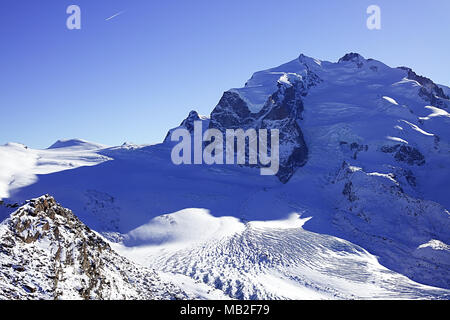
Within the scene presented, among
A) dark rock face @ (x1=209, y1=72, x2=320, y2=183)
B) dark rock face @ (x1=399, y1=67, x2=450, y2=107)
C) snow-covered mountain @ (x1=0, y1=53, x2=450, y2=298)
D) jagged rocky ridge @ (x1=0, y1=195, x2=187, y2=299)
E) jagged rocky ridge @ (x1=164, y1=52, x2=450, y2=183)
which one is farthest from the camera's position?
dark rock face @ (x1=399, y1=67, x2=450, y2=107)

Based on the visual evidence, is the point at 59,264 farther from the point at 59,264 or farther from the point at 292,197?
the point at 292,197

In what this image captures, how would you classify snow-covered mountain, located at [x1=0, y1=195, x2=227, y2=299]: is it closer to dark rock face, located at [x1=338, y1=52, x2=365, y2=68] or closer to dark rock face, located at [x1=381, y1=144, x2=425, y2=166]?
dark rock face, located at [x1=381, y1=144, x2=425, y2=166]

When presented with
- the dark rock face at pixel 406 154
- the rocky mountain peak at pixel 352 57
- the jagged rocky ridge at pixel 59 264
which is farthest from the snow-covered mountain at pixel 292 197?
the rocky mountain peak at pixel 352 57

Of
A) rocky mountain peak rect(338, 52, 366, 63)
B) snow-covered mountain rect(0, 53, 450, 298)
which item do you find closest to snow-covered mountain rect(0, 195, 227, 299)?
snow-covered mountain rect(0, 53, 450, 298)

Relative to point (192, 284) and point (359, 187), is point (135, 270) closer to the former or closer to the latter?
point (192, 284)

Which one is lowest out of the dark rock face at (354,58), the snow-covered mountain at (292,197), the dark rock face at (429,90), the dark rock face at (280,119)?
the snow-covered mountain at (292,197)

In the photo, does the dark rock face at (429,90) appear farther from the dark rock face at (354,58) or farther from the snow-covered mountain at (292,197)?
the dark rock face at (354,58)
